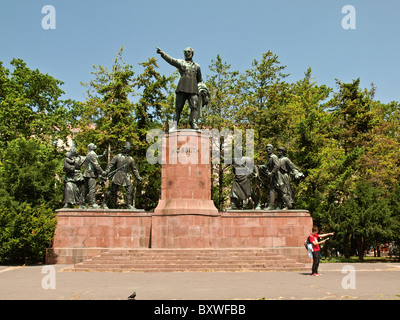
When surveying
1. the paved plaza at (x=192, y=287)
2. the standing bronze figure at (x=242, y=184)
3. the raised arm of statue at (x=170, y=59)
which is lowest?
the paved plaza at (x=192, y=287)

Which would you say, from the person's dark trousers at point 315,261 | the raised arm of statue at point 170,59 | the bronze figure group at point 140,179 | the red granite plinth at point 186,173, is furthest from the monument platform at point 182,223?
the person's dark trousers at point 315,261

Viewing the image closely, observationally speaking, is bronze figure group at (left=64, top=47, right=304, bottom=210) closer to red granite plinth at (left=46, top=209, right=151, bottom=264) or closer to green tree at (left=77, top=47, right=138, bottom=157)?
red granite plinth at (left=46, top=209, right=151, bottom=264)

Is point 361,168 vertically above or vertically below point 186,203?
above

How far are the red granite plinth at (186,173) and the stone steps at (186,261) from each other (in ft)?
9.93

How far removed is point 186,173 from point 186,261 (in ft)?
16.3

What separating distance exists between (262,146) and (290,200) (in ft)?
44.0

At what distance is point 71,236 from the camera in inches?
734

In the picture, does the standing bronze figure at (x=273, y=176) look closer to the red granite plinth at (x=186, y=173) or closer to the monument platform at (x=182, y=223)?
the monument platform at (x=182, y=223)

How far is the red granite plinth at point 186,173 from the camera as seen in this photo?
18.6m

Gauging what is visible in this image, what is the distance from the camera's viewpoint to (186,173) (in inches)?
742
